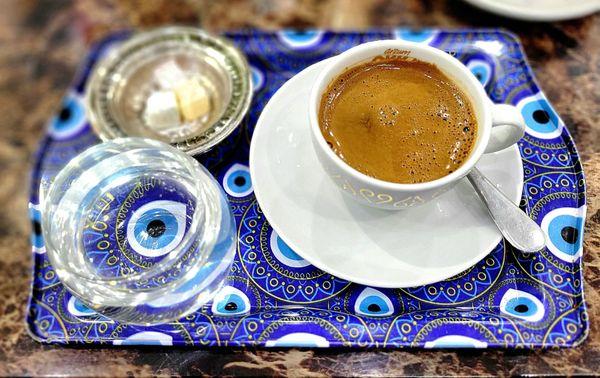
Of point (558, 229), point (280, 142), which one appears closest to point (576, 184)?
point (558, 229)

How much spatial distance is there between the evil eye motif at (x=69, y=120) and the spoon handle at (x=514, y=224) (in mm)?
773

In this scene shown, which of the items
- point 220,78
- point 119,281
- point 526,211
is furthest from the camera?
point 220,78

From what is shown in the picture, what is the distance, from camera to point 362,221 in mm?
753

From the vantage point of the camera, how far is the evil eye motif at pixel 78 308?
0.75m

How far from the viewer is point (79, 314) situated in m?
0.75

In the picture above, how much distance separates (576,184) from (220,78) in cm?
65

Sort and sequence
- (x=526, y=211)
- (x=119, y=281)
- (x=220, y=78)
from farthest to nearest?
(x=220, y=78) → (x=526, y=211) → (x=119, y=281)

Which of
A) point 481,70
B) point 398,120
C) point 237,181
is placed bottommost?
point 237,181

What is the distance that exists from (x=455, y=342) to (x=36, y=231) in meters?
0.68

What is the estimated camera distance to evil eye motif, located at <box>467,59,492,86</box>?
0.94 metres

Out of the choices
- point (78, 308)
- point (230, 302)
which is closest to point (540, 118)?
point (230, 302)

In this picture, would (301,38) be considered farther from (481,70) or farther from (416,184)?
(416,184)

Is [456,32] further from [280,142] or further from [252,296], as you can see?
[252,296]

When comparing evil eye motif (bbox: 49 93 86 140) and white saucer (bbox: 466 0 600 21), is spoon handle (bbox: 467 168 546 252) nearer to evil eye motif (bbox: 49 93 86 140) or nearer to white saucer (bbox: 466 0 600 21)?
white saucer (bbox: 466 0 600 21)
